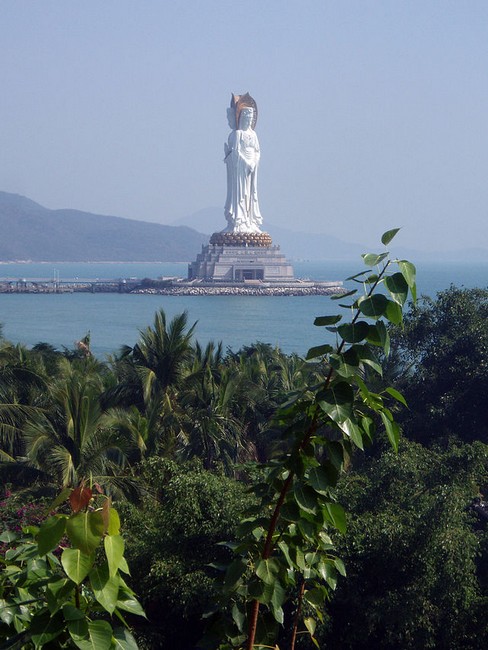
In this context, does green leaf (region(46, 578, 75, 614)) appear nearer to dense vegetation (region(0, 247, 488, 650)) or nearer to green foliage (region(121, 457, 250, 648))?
dense vegetation (region(0, 247, 488, 650))

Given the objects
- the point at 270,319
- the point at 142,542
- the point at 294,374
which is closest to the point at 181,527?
the point at 142,542

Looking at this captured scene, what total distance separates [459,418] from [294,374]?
2330 millimetres

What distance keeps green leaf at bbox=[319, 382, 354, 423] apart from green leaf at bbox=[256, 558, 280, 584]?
42 cm

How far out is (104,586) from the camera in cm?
183

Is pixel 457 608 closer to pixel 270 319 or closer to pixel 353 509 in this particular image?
pixel 353 509

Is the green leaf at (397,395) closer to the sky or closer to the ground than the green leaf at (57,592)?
closer to the sky

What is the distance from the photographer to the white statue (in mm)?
72613

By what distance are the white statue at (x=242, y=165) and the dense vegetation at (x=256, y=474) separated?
59.6 m

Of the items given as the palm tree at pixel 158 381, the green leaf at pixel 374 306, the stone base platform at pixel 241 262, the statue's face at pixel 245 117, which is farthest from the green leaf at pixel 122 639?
the statue's face at pixel 245 117

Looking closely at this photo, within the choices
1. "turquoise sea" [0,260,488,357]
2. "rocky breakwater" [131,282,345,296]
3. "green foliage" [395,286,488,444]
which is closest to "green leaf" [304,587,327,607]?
"green foliage" [395,286,488,444]

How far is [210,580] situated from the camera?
6488 millimetres

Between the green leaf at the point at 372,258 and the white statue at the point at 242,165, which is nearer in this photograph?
the green leaf at the point at 372,258

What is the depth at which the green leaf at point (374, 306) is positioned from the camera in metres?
2.00

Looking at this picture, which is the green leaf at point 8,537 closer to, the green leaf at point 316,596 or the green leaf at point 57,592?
the green leaf at point 57,592
